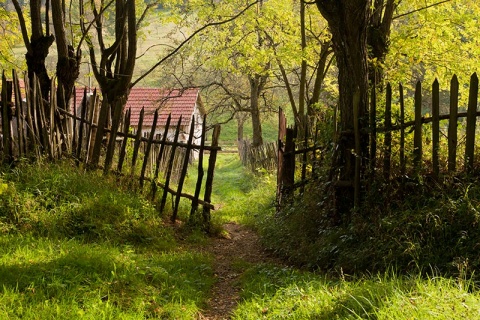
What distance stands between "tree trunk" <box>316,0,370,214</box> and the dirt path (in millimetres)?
1587

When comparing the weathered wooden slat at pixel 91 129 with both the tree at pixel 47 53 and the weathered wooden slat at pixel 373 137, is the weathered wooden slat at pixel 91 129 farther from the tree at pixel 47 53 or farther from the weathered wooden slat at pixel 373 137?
the weathered wooden slat at pixel 373 137

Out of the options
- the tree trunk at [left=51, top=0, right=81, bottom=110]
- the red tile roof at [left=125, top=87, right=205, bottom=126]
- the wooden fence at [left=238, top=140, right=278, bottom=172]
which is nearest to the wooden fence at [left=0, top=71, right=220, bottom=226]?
the tree trunk at [left=51, top=0, right=81, bottom=110]

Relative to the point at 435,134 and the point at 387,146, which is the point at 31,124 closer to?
the point at 387,146

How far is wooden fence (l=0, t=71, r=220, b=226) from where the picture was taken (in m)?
7.59

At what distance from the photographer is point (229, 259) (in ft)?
22.4

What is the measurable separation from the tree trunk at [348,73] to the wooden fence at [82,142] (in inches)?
103

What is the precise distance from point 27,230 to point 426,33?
9.33 meters

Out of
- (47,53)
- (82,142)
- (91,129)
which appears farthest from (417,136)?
(47,53)

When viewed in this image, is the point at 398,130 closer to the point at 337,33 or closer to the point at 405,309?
the point at 337,33

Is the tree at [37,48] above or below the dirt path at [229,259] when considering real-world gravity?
above

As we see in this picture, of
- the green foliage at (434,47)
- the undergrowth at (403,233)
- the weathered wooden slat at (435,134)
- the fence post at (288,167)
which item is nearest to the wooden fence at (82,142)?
the fence post at (288,167)

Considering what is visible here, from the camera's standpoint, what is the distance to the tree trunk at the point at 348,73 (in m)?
6.05

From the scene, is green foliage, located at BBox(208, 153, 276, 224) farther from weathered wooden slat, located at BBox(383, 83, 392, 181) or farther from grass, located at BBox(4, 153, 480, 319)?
weathered wooden slat, located at BBox(383, 83, 392, 181)

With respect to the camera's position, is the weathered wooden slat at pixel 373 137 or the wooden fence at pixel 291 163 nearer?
Answer: the weathered wooden slat at pixel 373 137
